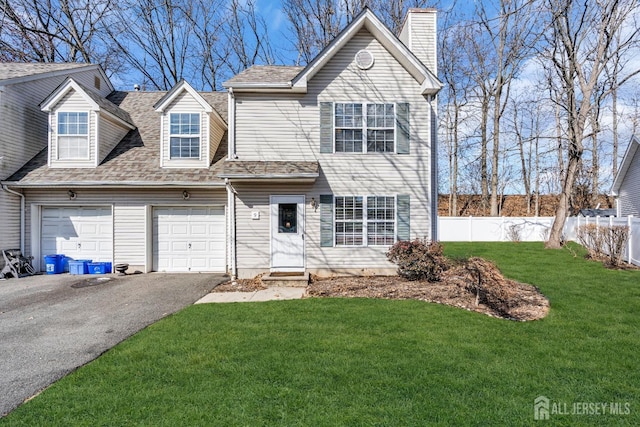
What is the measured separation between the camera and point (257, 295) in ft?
26.9

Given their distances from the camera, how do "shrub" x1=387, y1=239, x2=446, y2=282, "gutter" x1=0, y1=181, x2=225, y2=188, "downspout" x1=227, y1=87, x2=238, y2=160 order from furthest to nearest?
1. "gutter" x1=0, y1=181, x2=225, y2=188
2. "downspout" x1=227, y1=87, x2=238, y2=160
3. "shrub" x1=387, y1=239, x2=446, y2=282

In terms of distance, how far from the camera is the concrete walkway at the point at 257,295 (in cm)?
779

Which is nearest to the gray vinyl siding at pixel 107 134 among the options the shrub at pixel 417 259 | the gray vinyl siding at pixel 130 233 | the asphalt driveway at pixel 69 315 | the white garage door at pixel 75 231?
the white garage door at pixel 75 231

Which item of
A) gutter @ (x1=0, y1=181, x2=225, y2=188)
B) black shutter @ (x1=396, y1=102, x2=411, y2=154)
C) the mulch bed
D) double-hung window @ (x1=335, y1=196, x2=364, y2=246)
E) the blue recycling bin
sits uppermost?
black shutter @ (x1=396, y1=102, x2=411, y2=154)

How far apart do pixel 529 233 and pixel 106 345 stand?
A: 2276cm

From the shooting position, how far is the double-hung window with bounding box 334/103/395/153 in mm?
10211

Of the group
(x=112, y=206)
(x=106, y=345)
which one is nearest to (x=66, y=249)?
(x=112, y=206)

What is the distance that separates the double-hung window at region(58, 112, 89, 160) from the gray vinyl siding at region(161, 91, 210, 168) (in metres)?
2.62

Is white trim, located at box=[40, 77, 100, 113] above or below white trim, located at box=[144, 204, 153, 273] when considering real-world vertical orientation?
above

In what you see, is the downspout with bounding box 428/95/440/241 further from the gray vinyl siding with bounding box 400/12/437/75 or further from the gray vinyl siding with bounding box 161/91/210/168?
the gray vinyl siding with bounding box 161/91/210/168

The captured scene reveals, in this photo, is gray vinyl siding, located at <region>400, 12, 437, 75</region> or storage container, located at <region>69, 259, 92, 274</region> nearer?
gray vinyl siding, located at <region>400, 12, 437, 75</region>

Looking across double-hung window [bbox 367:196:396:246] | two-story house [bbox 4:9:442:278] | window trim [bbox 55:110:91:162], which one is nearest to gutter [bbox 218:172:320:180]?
two-story house [bbox 4:9:442:278]

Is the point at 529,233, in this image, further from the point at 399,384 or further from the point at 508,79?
the point at 399,384

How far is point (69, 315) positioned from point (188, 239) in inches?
185
